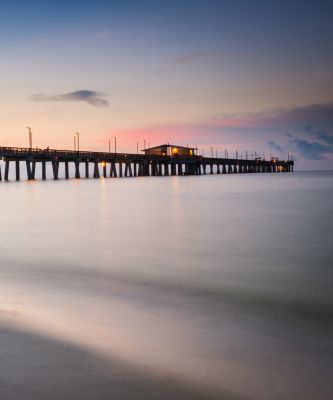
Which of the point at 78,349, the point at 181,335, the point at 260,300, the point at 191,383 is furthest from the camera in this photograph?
the point at 260,300

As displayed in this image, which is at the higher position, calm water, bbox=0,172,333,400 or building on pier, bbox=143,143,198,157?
building on pier, bbox=143,143,198,157

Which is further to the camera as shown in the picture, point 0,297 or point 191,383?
point 0,297

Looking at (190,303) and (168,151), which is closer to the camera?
(190,303)

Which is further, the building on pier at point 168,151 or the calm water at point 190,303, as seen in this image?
the building on pier at point 168,151

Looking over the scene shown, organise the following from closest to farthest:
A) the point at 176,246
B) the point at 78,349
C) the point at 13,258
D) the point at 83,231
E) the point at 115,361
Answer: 1. the point at 115,361
2. the point at 78,349
3. the point at 13,258
4. the point at 176,246
5. the point at 83,231

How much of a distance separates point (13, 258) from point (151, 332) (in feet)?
18.5

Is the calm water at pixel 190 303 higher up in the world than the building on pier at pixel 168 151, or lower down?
lower down

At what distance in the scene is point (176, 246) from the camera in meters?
11.0

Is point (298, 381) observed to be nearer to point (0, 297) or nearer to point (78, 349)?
point (78, 349)

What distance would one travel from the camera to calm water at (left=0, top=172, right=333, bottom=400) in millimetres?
3582

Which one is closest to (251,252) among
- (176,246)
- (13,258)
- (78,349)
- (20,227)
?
(176,246)

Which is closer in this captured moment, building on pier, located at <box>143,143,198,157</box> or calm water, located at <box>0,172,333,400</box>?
calm water, located at <box>0,172,333,400</box>

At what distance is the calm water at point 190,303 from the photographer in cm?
358

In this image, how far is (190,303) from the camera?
5789mm
